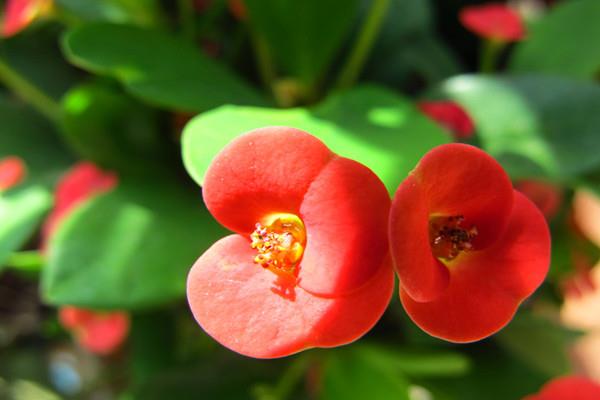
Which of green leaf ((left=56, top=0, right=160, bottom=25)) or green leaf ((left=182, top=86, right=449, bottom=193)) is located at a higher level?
green leaf ((left=182, top=86, right=449, bottom=193))

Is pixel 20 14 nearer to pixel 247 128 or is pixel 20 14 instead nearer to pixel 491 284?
pixel 247 128

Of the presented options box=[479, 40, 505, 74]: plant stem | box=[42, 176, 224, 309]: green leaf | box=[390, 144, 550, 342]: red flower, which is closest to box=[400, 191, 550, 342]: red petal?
box=[390, 144, 550, 342]: red flower

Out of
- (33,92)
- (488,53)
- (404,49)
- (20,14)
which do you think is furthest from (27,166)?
(488,53)

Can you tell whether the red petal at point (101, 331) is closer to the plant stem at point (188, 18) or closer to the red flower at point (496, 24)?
the plant stem at point (188, 18)

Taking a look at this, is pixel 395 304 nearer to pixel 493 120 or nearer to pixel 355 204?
pixel 493 120

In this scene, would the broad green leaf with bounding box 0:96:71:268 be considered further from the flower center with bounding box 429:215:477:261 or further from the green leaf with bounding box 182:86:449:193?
the flower center with bounding box 429:215:477:261
